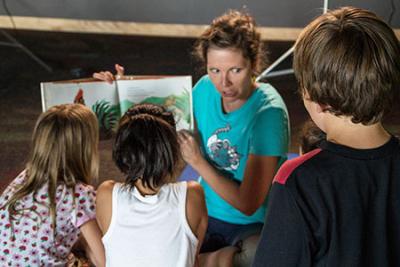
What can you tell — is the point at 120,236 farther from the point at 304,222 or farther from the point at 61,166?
the point at 304,222

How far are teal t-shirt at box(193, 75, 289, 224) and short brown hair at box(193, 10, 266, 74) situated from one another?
123 mm

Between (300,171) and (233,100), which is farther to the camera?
(233,100)

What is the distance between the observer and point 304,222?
0.87m

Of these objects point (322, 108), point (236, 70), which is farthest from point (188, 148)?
point (322, 108)

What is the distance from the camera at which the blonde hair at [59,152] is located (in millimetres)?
1572

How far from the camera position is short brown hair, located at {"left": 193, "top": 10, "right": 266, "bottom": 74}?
1.73 meters

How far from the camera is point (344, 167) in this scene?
0.88m

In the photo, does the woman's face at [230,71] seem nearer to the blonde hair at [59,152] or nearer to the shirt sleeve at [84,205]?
the blonde hair at [59,152]

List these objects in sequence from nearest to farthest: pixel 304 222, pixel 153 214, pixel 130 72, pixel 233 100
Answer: pixel 304 222 < pixel 153 214 < pixel 233 100 < pixel 130 72

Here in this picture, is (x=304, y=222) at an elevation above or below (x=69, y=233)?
above


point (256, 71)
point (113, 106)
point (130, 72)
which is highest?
point (256, 71)

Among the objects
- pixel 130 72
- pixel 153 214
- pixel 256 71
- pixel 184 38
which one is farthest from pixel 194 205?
pixel 184 38

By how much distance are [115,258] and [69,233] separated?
0.22 metres

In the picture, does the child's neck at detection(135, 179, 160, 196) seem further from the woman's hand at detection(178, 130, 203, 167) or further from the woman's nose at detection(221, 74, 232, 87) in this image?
the woman's nose at detection(221, 74, 232, 87)
